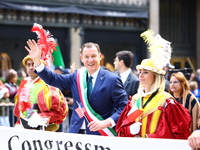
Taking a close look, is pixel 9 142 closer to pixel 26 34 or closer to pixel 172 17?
pixel 26 34

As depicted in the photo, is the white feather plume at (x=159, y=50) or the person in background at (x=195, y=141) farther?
the white feather plume at (x=159, y=50)

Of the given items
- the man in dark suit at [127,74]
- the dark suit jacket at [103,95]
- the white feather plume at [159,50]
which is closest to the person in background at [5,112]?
the man in dark suit at [127,74]

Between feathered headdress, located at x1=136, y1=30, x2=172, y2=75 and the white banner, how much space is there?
996 millimetres

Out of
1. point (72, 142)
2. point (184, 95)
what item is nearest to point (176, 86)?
point (184, 95)

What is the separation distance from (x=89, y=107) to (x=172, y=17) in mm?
Result: 16423

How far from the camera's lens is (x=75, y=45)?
1714 cm

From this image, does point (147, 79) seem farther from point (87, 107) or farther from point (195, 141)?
point (195, 141)

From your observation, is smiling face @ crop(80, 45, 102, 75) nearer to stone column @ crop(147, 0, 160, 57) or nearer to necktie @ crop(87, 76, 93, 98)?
necktie @ crop(87, 76, 93, 98)

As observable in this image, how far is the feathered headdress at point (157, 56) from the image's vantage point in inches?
193

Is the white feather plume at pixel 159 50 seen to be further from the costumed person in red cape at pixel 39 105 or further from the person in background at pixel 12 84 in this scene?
the person in background at pixel 12 84

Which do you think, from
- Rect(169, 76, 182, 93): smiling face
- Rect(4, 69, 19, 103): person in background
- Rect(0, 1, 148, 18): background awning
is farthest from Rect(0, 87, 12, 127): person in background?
Rect(0, 1, 148, 18): background awning

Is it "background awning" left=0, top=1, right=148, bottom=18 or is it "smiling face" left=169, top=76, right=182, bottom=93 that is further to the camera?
"background awning" left=0, top=1, right=148, bottom=18

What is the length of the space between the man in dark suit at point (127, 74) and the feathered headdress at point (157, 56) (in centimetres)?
199

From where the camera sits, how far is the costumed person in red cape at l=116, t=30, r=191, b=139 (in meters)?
4.62
